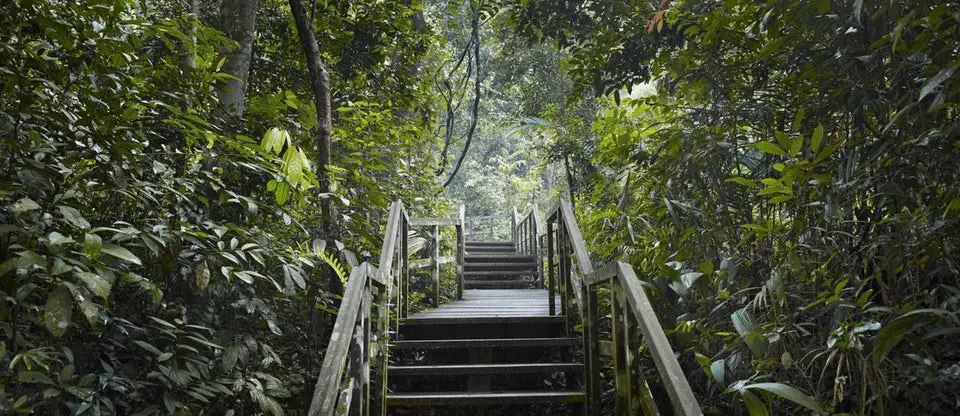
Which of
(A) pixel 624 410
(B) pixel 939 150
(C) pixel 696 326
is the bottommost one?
(A) pixel 624 410

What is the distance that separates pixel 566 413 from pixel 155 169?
3.04 m

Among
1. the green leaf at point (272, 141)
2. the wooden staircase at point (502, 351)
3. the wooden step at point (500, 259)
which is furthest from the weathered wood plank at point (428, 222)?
the green leaf at point (272, 141)

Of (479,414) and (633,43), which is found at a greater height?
(633,43)

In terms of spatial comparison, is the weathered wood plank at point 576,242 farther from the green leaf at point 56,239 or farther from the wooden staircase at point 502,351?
the green leaf at point 56,239

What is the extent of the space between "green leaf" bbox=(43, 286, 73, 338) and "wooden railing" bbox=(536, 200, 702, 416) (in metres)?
1.85

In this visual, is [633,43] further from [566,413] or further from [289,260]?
[289,260]

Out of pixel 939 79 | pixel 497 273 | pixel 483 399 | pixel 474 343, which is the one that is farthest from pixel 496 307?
pixel 939 79

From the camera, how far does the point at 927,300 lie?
2039 mm

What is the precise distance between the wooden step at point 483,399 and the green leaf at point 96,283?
7.38ft

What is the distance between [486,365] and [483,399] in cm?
36

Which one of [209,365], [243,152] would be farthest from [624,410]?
[243,152]

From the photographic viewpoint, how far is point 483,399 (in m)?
3.81

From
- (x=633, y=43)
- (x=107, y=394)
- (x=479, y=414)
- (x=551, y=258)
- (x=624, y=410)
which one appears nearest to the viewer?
(x=107, y=394)

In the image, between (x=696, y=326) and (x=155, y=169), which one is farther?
(x=696, y=326)
